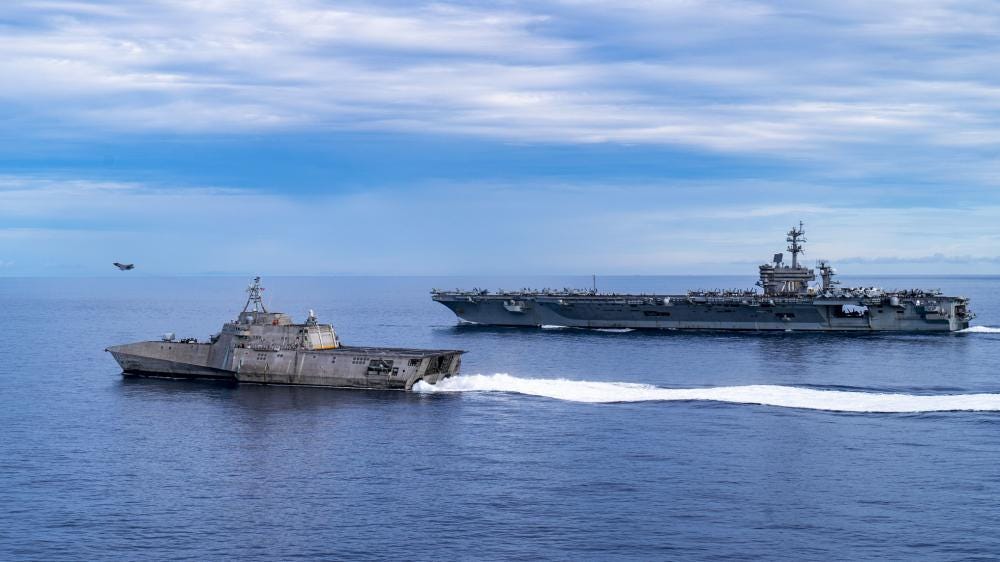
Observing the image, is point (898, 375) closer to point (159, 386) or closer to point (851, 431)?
point (851, 431)

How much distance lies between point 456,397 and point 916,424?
75.8ft

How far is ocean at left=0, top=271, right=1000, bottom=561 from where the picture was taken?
26.8 metres

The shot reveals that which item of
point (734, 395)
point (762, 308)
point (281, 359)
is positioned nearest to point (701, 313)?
point (762, 308)

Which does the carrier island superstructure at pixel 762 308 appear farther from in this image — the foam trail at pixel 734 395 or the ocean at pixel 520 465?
the foam trail at pixel 734 395

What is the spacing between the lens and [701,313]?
3615 inches

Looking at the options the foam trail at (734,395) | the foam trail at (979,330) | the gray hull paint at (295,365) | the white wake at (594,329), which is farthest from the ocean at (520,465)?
the white wake at (594,329)

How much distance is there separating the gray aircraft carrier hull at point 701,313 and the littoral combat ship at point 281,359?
38.7 m

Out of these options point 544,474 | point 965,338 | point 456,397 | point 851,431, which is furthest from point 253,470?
point 965,338

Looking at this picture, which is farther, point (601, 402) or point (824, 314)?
point (824, 314)

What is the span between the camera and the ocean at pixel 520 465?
2675 cm

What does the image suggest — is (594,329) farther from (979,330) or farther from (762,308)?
(979,330)

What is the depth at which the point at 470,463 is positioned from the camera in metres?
35.3

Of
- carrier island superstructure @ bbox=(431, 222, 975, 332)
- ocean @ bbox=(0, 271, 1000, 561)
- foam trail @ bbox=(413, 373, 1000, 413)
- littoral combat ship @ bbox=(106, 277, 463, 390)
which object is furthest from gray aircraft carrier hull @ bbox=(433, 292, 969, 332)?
foam trail @ bbox=(413, 373, 1000, 413)

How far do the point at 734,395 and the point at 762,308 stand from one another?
42.1 meters
